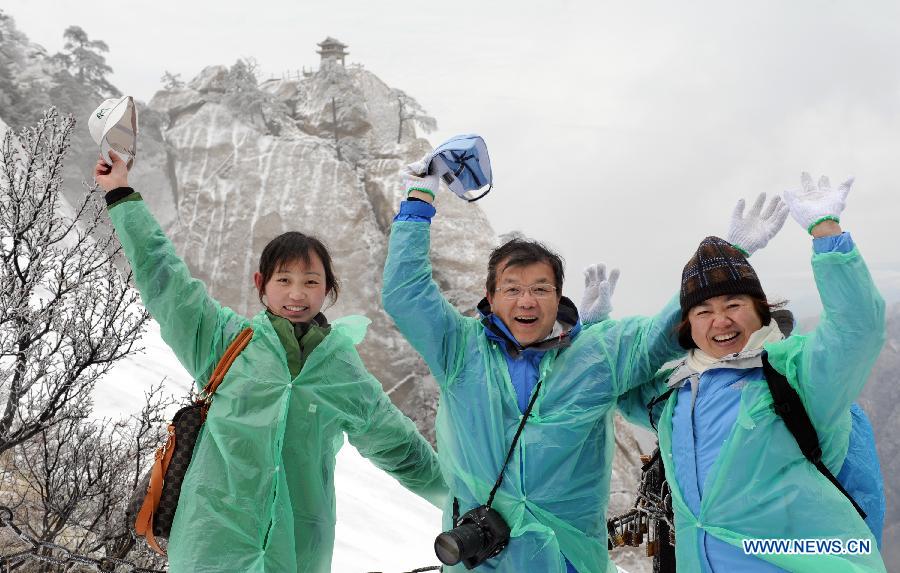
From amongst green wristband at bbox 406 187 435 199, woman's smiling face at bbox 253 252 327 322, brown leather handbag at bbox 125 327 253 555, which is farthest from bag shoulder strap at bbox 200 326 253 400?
green wristband at bbox 406 187 435 199

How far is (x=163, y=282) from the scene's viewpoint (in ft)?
7.09

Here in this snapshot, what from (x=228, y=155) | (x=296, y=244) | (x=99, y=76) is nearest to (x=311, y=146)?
(x=228, y=155)

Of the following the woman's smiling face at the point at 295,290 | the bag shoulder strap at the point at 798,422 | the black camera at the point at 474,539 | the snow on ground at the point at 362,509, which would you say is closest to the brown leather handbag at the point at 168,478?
the woman's smiling face at the point at 295,290

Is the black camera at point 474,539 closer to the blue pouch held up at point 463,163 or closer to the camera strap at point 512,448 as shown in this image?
the camera strap at point 512,448

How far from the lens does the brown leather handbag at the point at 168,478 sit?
2.04 meters

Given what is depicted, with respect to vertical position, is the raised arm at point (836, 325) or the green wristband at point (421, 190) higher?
the green wristband at point (421, 190)

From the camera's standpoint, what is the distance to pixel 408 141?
25.8 m

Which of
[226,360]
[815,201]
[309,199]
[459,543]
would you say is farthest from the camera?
[309,199]

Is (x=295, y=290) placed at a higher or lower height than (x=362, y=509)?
lower

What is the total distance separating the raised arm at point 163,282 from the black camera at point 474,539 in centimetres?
101

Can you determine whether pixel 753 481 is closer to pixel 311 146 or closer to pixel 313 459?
pixel 313 459

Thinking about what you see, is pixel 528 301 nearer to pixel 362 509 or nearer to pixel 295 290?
pixel 295 290

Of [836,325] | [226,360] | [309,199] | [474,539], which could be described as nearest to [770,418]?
[836,325]

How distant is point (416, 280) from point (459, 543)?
84 cm
